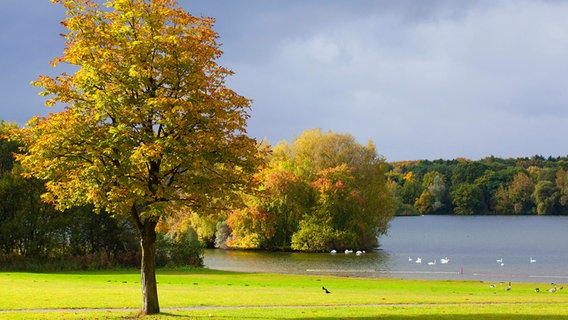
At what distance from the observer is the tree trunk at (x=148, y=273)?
773 inches

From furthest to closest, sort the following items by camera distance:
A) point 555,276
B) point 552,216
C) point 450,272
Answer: point 552,216 → point 450,272 → point 555,276

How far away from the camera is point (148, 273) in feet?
65.1

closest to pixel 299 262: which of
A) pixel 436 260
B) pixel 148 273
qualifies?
pixel 436 260

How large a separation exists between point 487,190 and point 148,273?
17168 cm

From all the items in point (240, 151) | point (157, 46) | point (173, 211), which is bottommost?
point (173, 211)

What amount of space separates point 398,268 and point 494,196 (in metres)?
134

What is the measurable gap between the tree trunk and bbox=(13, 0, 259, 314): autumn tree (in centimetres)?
92

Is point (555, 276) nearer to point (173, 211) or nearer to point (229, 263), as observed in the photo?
point (229, 263)

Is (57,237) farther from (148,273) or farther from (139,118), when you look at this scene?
(139,118)

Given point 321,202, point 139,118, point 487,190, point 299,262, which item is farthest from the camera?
point 487,190

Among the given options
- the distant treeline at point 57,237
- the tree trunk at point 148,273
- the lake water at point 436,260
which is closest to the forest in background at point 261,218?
the distant treeline at point 57,237

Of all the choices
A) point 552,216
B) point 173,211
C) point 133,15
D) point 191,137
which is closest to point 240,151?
point 191,137

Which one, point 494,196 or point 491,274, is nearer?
point 491,274

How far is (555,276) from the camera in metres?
47.1
